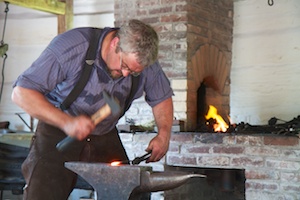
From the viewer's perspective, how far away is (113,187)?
2.28 meters

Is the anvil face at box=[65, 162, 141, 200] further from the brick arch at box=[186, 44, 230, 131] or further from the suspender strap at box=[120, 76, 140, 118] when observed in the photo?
the brick arch at box=[186, 44, 230, 131]

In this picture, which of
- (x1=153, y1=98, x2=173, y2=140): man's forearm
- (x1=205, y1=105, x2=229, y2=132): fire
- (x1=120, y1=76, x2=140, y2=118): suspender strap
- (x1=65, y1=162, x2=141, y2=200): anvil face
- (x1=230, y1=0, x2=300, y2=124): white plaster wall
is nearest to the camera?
(x1=65, y1=162, x2=141, y2=200): anvil face

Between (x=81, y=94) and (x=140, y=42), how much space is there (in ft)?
1.50

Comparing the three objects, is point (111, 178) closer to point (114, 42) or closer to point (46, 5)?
point (114, 42)

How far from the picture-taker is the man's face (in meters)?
2.42

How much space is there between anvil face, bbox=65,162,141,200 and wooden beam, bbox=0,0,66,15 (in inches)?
104

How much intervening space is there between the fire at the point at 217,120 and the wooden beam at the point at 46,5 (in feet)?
5.57

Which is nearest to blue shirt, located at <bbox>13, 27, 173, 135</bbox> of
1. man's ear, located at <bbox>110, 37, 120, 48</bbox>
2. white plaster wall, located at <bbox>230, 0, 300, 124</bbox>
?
man's ear, located at <bbox>110, 37, 120, 48</bbox>

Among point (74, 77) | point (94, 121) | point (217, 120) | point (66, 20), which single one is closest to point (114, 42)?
point (74, 77)

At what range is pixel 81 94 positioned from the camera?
264 cm

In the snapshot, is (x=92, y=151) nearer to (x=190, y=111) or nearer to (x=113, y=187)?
(x=113, y=187)

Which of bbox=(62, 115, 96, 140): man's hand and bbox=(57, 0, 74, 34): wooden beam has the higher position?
bbox=(57, 0, 74, 34): wooden beam

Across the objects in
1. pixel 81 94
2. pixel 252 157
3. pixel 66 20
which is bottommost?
pixel 252 157

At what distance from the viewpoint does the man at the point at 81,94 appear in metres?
2.41
